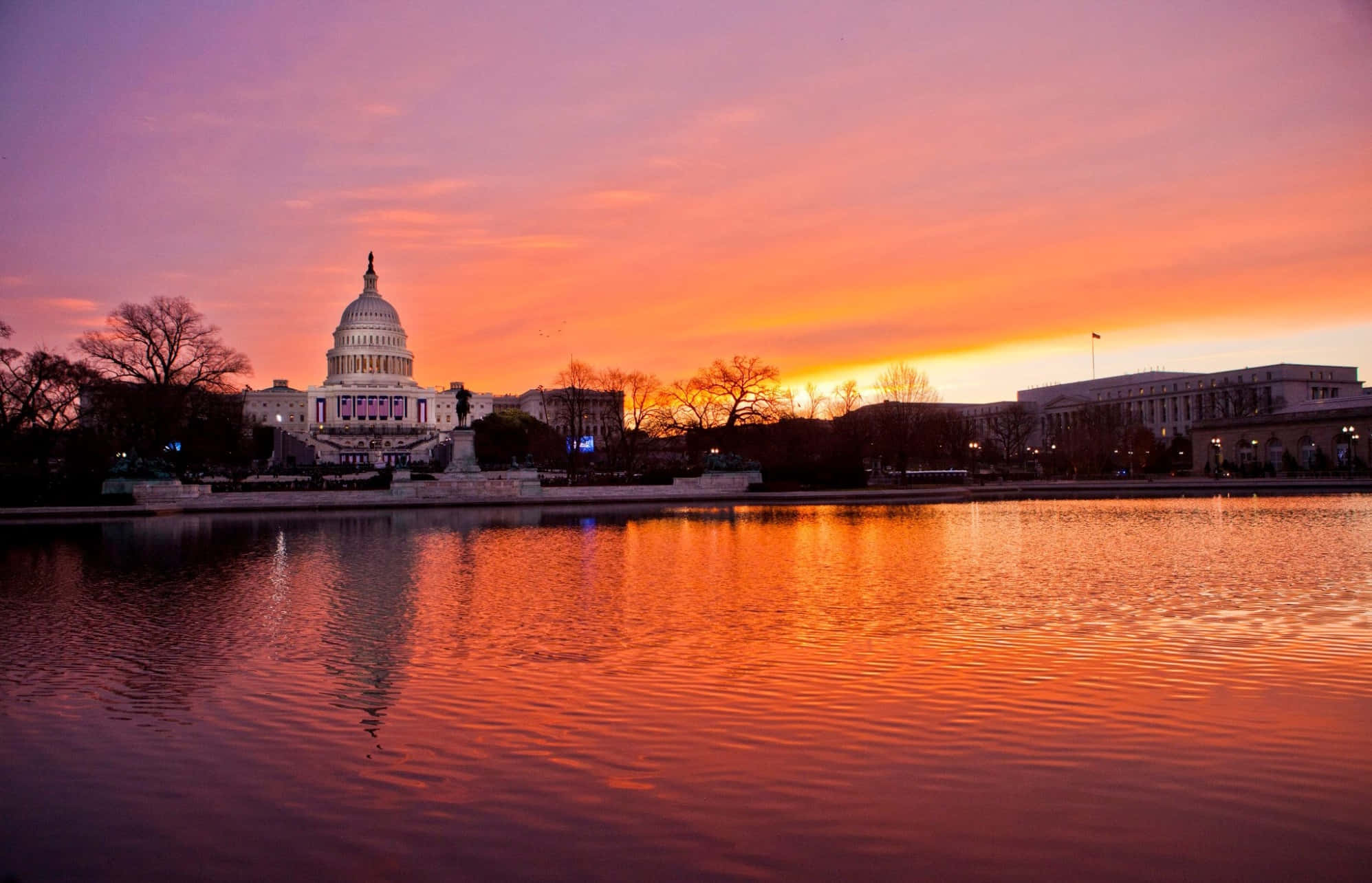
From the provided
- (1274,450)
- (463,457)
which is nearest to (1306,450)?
(1274,450)

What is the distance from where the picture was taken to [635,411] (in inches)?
3297

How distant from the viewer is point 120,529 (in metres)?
38.3

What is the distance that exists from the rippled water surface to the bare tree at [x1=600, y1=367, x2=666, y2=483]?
5615cm

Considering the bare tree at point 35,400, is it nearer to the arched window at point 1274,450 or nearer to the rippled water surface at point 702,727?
the rippled water surface at point 702,727

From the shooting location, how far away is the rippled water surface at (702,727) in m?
6.15

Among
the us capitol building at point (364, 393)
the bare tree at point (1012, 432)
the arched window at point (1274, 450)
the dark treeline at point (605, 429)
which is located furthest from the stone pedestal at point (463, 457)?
the us capitol building at point (364, 393)

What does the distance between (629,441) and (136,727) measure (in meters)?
66.2

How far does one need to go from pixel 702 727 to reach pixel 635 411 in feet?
247

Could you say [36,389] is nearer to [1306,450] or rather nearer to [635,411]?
[635,411]

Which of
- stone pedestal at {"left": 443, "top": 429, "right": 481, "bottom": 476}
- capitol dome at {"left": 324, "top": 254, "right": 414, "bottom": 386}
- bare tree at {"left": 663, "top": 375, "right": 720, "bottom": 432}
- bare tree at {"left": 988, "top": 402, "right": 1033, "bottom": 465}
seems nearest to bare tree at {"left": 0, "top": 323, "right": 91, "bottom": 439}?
stone pedestal at {"left": 443, "top": 429, "right": 481, "bottom": 476}

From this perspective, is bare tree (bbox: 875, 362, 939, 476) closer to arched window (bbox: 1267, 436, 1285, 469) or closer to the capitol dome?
arched window (bbox: 1267, 436, 1285, 469)

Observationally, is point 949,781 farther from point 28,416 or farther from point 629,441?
point 629,441

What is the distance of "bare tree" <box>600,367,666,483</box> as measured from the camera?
75.1 meters

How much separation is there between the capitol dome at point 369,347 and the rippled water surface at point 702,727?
138592 mm
